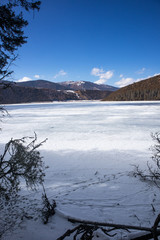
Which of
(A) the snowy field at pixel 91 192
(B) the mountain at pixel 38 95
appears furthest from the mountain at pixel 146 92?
(A) the snowy field at pixel 91 192

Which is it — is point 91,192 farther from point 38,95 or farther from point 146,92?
point 38,95

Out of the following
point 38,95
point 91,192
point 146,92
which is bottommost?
point 91,192

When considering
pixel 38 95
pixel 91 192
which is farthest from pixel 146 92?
pixel 38 95

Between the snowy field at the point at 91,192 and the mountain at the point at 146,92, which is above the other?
the mountain at the point at 146,92

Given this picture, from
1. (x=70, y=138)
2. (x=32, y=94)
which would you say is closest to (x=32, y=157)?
(x=70, y=138)

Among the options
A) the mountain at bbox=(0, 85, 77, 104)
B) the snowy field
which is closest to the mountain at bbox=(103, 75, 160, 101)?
the mountain at bbox=(0, 85, 77, 104)

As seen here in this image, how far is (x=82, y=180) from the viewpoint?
16.4 ft

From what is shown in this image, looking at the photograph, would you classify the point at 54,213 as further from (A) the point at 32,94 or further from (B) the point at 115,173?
(A) the point at 32,94

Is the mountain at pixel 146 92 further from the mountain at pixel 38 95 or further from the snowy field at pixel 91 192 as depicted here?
the snowy field at pixel 91 192

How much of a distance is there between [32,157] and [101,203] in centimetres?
229

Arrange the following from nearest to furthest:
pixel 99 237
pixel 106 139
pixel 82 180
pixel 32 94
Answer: pixel 99 237 < pixel 82 180 < pixel 106 139 < pixel 32 94

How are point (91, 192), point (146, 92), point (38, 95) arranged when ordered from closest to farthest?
point (91, 192), point (146, 92), point (38, 95)

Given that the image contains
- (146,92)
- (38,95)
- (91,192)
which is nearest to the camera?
(91,192)

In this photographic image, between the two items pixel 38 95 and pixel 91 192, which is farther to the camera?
pixel 38 95
